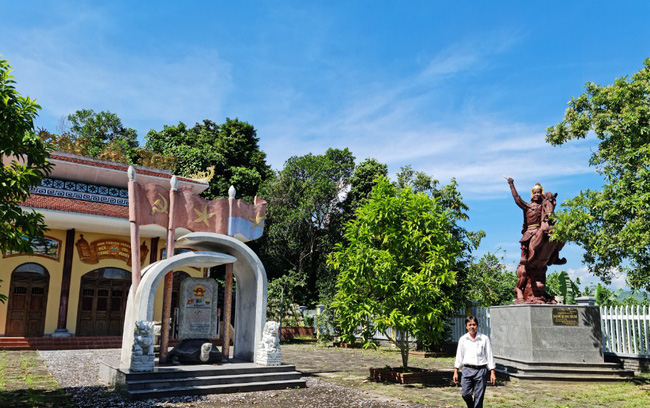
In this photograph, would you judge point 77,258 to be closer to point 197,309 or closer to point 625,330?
point 197,309

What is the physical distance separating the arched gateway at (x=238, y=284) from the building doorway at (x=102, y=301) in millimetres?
11152

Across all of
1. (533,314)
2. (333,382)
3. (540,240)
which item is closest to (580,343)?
(533,314)

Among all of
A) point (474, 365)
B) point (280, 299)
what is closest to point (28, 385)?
point (474, 365)

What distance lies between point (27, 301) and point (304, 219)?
15.2 metres

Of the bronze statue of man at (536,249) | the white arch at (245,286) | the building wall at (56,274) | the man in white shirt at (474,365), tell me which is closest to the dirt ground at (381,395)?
the white arch at (245,286)

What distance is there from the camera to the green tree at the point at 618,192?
10.6 meters

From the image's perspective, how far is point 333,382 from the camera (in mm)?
11102

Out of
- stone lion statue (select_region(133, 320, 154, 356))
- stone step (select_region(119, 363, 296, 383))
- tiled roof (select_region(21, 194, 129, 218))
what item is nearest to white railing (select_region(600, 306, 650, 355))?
stone step (select_region(119, 363, 296, 383))

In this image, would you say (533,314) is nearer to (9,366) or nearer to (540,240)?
(540,240)

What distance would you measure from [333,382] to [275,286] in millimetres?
14394

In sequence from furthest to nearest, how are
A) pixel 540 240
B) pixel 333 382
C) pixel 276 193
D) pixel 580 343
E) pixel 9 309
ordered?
pixel 276 193, pixel 9 309, pixel 540 240, pixel 580 343, pixel 333 382

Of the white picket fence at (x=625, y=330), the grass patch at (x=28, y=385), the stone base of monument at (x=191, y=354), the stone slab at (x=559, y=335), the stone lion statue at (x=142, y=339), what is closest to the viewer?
the grass patch at (x=28, y=385)

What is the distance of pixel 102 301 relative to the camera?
21203mm

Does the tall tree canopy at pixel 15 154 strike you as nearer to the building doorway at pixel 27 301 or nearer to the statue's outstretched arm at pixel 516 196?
the statue's outstretched arm at pixel 516 196
